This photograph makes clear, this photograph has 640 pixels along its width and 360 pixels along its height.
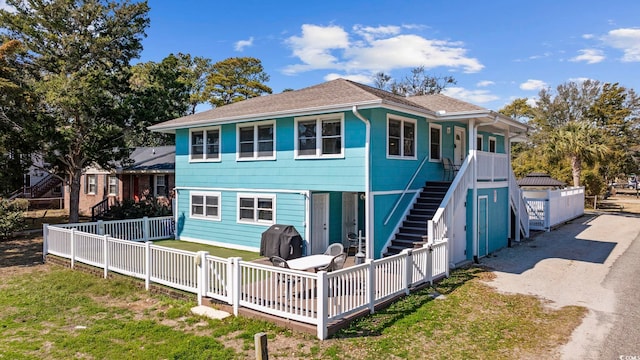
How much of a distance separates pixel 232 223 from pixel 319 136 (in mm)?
4861

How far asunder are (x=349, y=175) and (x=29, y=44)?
56.2 feet

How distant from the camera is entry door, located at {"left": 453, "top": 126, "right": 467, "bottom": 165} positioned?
14.9m

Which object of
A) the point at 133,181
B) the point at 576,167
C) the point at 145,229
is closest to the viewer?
the point at 145,229

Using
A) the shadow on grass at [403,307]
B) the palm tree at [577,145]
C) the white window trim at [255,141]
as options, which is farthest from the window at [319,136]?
the palm tree at [577,145]

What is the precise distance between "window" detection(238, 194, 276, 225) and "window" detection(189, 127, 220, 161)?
2.12 metres

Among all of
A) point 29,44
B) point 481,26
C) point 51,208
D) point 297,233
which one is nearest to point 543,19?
point 481,26

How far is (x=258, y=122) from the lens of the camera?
1344cm

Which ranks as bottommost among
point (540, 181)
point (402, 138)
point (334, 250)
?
point (334, 250)

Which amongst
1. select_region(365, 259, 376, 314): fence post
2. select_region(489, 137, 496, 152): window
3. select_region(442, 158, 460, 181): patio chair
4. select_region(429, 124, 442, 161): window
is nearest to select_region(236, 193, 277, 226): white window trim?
select_region(429, 124, 442, 161): window

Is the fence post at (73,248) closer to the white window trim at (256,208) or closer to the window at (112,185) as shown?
the white window trim at (256,208)

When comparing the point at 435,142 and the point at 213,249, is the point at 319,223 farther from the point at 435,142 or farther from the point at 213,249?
the point at 435,142

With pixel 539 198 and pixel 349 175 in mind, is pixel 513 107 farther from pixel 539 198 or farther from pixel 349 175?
pixel 349 175

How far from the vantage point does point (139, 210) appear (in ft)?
68.1

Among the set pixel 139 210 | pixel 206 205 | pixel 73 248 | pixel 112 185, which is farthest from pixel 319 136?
pixel 112 185
